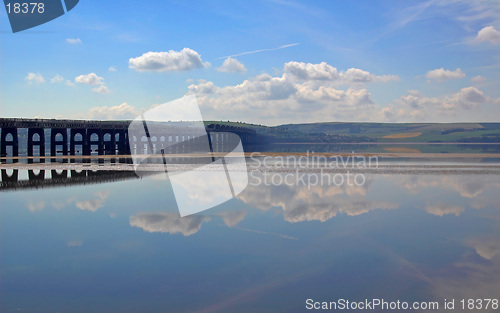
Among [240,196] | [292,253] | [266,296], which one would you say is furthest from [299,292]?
[240,196]

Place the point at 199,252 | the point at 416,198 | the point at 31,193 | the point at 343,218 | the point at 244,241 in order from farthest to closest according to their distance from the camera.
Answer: the point at 31,193 < the point at 416,198 < the point at 343,218 < the point at 244,241 < the point at 199,252

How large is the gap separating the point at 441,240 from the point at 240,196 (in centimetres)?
1366

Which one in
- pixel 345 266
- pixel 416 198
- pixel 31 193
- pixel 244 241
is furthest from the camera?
pixel 31 193

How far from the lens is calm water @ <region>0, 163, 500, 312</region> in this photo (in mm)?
9789

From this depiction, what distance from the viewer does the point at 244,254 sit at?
13.1 m

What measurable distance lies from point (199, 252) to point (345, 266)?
4.61 metres

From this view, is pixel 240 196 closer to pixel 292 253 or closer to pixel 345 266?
pixel 292 253

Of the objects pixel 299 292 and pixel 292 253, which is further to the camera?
pixel 292 253

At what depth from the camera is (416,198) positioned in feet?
82.6

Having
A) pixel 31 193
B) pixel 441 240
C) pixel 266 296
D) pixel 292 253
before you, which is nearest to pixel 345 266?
pixel 292 253

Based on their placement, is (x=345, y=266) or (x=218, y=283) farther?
(x=345, y=266)

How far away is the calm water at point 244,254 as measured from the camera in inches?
385

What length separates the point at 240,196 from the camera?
2622cm

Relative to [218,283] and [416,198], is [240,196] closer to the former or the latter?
[416,198]
